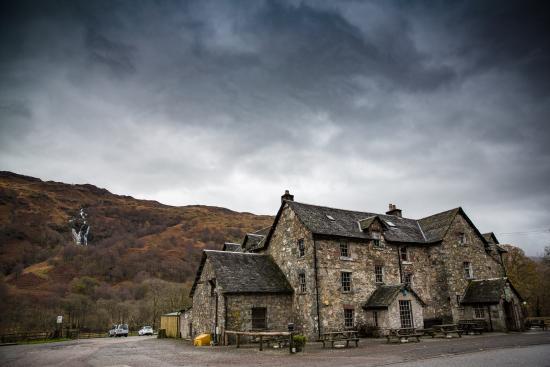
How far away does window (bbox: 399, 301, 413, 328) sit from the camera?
2764 centimetres

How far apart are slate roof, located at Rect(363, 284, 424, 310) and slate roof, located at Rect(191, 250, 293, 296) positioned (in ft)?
20.6

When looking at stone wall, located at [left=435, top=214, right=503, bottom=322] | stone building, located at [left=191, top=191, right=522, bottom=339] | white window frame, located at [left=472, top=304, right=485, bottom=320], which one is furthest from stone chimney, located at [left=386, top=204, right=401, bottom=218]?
white window frame, located at [left=472, top=304, right=485, bottom=320]

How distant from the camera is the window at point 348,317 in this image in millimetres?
27594

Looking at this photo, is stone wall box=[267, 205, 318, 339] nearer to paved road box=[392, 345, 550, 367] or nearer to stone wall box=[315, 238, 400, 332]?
stone wall box=[315, 238, 400, 332]

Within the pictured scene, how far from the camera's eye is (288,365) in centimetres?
1448

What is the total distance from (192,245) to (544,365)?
396 ft

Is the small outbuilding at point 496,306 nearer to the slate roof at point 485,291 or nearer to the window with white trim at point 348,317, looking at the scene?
the slate roof at point 485,291

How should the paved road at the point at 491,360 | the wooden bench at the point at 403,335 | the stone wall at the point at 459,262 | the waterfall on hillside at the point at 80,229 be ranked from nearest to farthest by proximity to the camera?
1. the paved road at the point at 491,360
2. the wooden bench at the point at 403,335
3. the stone wall at the point at 459,262
4. the waterfall on hillside at the point at 80,229

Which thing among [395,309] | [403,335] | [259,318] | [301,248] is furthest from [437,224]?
[259,318]

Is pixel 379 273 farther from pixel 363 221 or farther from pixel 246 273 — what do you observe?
pixel 246 273

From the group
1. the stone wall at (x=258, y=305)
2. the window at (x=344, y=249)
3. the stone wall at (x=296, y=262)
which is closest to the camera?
the stone wall at (x=258, y=305)

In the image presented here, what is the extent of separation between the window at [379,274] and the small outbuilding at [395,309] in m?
1.63

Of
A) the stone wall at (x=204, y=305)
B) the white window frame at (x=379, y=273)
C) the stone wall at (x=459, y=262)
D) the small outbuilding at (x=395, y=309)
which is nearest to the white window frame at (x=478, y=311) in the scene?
the stone wall at (x=459, y=262)

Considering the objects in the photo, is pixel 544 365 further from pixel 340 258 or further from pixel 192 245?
pixel 192 245
